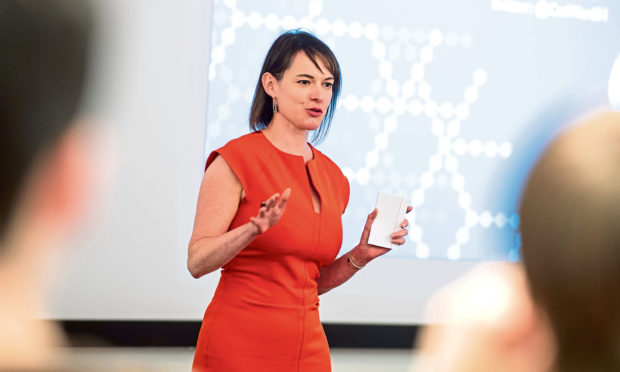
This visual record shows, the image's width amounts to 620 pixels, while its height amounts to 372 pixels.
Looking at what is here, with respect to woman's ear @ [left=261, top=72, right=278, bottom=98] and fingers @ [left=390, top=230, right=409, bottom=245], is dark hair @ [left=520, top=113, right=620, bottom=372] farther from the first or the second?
woman's ear @ [left=261, top=72, right=278, bottom=98]

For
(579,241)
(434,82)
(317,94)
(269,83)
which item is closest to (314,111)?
(317,94)

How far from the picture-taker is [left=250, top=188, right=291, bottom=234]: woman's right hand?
1259 millimetres

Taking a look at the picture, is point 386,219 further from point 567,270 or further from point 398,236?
point 567,270

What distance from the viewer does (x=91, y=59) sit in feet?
1.31

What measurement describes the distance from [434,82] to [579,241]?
266cm

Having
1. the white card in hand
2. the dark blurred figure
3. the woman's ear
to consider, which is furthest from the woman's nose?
the dark blurred figure

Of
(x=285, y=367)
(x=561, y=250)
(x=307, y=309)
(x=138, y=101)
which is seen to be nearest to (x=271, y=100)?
(x=307, y=309)

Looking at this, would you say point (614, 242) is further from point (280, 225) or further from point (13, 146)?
point (280, 225)

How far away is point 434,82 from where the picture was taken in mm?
3049

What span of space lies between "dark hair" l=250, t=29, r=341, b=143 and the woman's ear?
0.03 feet

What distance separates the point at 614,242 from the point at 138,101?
2.40 metres

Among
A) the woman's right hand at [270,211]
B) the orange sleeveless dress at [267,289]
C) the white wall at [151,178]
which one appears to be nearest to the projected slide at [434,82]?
the white wall at [151,178]

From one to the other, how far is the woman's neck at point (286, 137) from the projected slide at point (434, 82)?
1.14m

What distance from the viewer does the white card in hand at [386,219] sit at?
1.58 metres
